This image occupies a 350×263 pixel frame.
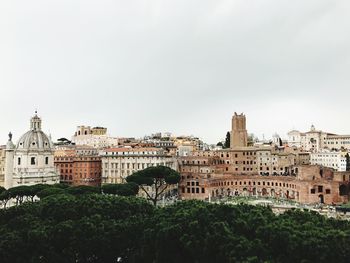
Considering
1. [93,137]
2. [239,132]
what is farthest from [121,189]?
[93,137]

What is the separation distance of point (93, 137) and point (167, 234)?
111 meters

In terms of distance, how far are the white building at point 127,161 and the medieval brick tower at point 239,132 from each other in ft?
81.7

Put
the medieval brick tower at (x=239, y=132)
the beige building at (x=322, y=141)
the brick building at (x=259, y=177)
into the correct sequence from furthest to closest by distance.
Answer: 1. the beige building at (x=322, y=141)
2. the medieval brick tower at (x=239, y=132)
3. the brick building at (x=259, y=177)

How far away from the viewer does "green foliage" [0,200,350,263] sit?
21.0 metres

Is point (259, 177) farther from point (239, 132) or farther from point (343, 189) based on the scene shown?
point (239, 132)

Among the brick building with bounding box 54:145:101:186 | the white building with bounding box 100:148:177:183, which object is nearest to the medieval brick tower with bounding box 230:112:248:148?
the white building with bounding box 100:148:177:183

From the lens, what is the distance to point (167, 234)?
2295 centimetres

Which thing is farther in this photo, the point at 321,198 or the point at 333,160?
the point at 333,160

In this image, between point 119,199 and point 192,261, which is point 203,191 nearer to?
point 119,199

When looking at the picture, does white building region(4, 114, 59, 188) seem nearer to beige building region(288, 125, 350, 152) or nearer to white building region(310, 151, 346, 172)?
white building region(310, 151, 346, 172)

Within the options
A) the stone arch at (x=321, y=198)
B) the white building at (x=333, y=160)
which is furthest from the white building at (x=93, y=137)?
the stone arch at (x=321, y=198)

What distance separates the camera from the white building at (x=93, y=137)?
127 meters

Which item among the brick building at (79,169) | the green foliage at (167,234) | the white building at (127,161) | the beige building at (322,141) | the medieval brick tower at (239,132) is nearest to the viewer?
the green foliage at (167,234)

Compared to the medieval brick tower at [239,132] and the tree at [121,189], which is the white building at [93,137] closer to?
the medieval brick tower at [239,132]
